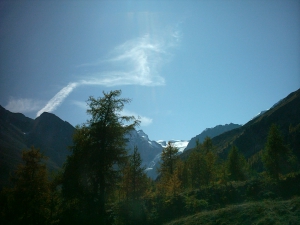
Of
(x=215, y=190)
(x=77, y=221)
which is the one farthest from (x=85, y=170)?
(x=215, y=190)

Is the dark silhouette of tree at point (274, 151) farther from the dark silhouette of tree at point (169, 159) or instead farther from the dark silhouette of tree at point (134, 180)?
the dark silhouette of tree at point (134, 180)

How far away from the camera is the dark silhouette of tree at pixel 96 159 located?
76.6ft

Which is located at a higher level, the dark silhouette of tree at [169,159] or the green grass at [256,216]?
the dark silhouette of tree at [169,159]

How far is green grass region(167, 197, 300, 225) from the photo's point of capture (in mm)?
16714

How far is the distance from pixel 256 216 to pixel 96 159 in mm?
15796

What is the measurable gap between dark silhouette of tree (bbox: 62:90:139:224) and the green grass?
879 centimetres

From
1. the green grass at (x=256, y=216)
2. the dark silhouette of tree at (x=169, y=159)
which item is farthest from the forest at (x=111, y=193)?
the dark silhouette of tree at (x=169, y=159)

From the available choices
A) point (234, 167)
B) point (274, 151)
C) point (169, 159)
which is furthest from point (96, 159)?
point (234, 167)

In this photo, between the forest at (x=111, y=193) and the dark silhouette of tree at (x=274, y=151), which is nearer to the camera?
the forest at (x=111, y=193)

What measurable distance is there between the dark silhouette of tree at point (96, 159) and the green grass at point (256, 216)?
8788mm

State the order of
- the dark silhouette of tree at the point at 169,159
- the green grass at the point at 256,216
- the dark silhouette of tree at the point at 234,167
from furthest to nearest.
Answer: the dark silhouette of tree at the point at 234,167
the dark silhouette of tree at the point at 169,159
the green grass at the point at 256,216

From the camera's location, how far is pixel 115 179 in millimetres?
24781

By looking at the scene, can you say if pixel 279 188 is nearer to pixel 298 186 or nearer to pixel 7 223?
pixel 298 186

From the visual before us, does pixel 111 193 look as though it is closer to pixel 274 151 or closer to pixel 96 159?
pixel 96 159
